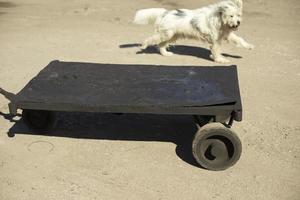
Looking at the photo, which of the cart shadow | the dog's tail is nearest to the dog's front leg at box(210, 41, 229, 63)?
the dog's tail

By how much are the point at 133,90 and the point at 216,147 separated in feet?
4.10

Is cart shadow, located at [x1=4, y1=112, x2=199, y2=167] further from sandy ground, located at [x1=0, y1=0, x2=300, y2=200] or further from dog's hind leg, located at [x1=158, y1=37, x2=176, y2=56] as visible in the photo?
dog's hind leg, located at [x1=158, y1=37, x2=176, y2=56]

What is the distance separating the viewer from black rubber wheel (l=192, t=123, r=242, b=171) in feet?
17.9

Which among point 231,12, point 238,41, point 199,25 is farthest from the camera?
point 238,41

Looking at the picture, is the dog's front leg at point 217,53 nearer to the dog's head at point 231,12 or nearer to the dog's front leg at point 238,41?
the dog's front leg at point 238,41

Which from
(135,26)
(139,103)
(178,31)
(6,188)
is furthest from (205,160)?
(135,26)

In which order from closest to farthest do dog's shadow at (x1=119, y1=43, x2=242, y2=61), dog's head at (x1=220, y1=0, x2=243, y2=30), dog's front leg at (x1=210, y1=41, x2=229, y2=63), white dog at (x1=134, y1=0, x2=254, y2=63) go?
dog's head at (x1=220, y1=0, x2=243, y2=30)
white dog at (x1=134, y1=0, x2=254, y2=63)
dog's front leg at (x1=210, y1=41, x2=229, y2=63)
dog's shadow at (x1=119, y1=43, x2=242, y2=61)

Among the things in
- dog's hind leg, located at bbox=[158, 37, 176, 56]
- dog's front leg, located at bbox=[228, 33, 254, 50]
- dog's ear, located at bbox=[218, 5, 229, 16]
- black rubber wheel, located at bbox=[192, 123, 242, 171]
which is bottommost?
Answer: dog's hind leg, located at bbox=[158, 37, 176, 56]

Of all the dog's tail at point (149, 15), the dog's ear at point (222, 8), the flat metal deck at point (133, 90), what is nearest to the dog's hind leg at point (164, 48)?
the dog's tail at point (149, 15)

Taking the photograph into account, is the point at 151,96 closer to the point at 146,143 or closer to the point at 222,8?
the point at 146,143

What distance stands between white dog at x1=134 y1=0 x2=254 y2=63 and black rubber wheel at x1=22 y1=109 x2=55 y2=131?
143 inches

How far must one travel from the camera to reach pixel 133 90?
6.02m

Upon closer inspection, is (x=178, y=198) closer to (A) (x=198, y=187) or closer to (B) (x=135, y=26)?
(A) (x=198, y=187)

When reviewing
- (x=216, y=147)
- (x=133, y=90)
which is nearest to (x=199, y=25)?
(x=133, y=90)
